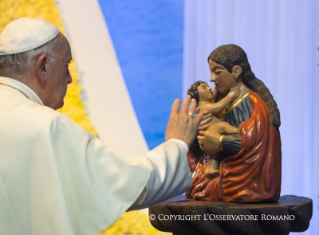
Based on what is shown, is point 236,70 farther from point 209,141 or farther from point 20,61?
point 20,61

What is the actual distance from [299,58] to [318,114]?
439 mm

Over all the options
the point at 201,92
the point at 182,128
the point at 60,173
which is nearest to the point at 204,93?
the point at 201,92

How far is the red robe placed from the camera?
2.15 meters

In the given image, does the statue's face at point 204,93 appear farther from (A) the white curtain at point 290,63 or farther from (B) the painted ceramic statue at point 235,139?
(A) the white curtain at point 290,63

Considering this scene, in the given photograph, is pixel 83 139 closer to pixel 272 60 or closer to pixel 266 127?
pixel 266 127

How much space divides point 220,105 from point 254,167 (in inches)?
14.4

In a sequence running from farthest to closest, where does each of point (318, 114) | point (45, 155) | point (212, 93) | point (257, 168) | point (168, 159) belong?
point (318, 114)
point (212, 93)
point (257, 168)
point (168, 159)
point (45, 155)

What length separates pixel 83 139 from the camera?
1.30 meters

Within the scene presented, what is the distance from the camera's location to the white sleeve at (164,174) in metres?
1.34

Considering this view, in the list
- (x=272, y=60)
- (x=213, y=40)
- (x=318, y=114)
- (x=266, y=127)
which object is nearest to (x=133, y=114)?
(x=213, y=40)

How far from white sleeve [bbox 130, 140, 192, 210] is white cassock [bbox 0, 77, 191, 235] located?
0.06 feet

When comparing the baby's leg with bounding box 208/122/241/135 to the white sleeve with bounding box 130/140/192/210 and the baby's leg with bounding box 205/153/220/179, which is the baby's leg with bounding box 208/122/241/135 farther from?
the white sleeve with bounding box 130/140/192/210

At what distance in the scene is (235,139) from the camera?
2166 mm

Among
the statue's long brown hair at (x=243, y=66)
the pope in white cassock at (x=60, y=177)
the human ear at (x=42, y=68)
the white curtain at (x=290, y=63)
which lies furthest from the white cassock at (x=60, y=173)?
Answer: the white curtain at (x=290, y=63)
